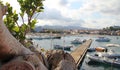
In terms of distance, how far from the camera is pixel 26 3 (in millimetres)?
18406

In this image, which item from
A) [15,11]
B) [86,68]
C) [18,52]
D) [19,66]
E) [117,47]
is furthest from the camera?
[117,47]

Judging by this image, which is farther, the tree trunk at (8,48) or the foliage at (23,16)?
the foliage at (23,16)

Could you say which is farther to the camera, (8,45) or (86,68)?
(86,68)

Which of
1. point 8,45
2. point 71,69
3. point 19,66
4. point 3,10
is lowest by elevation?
point 71,69

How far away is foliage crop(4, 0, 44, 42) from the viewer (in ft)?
54.3

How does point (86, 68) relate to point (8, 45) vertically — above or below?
below

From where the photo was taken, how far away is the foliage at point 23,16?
16.6 m

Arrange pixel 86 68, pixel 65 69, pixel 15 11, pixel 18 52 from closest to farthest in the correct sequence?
1. pixel 18 52
2. pixel 65 69
3. pixel 15 11
4. pixel 86 68

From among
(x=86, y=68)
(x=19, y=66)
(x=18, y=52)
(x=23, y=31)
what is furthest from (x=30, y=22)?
(x=86, y=68)

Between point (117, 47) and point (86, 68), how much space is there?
48.0 m

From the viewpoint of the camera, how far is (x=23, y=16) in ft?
61.4

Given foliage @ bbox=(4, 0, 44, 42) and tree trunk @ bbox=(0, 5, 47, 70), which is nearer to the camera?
tree trunk @ bbox=(0, 5, 47, 70)

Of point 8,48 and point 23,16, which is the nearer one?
point 8,48

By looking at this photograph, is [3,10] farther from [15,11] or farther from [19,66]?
[15,11]
